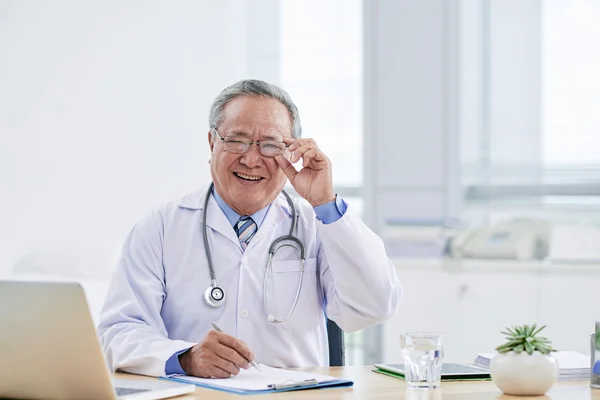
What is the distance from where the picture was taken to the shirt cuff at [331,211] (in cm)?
196

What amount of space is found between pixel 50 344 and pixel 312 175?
900mm

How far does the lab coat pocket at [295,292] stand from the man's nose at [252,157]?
24cm

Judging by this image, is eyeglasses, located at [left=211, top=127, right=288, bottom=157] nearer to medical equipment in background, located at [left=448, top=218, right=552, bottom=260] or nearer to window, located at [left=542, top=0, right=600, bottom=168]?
medical equipment in background, located at [left=448, top=218, right=552, bottom=260]

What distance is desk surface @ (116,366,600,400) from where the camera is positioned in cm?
145

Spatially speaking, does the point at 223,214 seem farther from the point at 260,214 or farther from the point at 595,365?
the point at 595,365

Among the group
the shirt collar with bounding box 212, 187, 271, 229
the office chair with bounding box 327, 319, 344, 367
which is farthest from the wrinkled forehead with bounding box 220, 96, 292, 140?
the office chair with bounding box 327, 319, 344, 367

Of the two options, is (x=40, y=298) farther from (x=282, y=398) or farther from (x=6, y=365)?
(x=282, y=398)

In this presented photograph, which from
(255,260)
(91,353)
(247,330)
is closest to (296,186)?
(255,260)

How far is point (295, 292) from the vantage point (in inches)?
81.1

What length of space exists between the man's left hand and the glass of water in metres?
0.51

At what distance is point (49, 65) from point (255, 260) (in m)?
1.66

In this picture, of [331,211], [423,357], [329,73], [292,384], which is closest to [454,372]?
[423,357]

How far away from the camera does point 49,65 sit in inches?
132

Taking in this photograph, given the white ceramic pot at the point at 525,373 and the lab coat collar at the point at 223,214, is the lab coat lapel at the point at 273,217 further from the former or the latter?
the white ceramic pot at the point at 525,373
